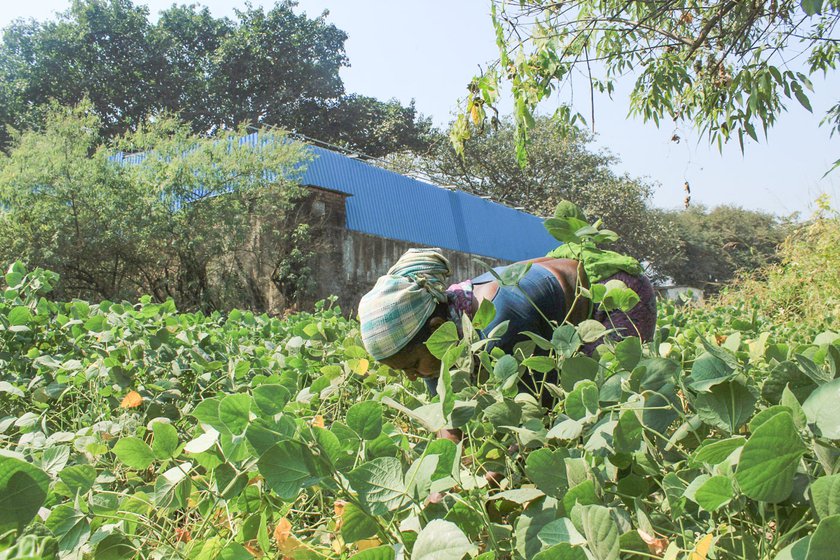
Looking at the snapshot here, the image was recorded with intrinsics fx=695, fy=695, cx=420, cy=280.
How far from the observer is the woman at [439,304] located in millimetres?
1851

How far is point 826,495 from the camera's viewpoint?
0.47 m

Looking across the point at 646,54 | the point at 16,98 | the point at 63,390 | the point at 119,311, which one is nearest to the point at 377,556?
the point at 63,390

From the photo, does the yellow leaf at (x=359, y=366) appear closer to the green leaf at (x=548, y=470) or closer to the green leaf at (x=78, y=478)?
the green leaf at (x=78, y=478)

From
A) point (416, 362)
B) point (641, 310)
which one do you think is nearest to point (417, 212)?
point (641, 310)

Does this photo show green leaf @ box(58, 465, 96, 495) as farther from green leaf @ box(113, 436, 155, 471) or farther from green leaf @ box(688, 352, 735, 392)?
green leaf @ box(688, 352, 735, 392)

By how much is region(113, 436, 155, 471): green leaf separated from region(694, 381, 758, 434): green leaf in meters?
0.67

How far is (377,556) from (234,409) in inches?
9.2

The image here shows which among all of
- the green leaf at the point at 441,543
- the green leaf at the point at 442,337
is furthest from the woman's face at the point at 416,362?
the green leaf at the point at 441,543

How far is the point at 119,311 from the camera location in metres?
2.54

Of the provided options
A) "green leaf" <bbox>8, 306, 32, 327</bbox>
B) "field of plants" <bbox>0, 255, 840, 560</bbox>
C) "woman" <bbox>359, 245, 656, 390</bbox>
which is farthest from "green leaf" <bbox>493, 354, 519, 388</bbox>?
"green leaf" <bbox>8, 306, 32, 327</bbox>

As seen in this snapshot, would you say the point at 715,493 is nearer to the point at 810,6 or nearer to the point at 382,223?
the point at 810,6

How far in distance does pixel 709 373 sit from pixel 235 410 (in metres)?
0.46

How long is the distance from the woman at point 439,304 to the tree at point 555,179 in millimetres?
27764

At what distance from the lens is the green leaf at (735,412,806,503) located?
467mm
